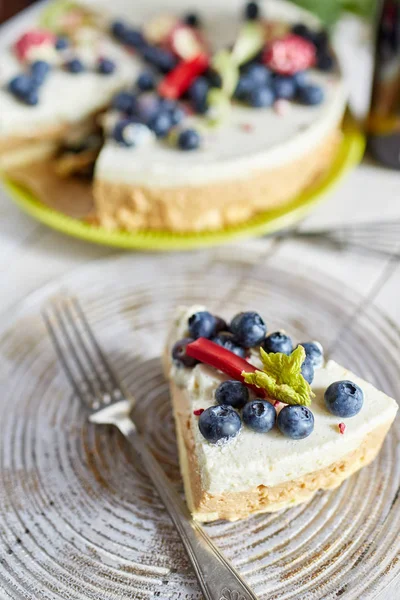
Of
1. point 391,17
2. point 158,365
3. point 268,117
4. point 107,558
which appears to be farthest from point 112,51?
point 107,558

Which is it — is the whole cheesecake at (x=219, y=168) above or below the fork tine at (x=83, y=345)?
above

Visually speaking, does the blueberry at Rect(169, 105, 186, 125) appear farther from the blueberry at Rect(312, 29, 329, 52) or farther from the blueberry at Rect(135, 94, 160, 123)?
the blueberry at Rect(312, 29, 329, 52)

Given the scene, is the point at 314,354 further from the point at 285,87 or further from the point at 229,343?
the point at 285,87

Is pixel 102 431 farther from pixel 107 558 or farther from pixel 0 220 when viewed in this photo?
pixel 0 220

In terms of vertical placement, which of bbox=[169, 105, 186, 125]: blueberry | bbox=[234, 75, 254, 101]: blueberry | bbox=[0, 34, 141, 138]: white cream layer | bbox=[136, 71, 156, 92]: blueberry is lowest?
bbox=[0, 34, 141, 138]: white cream layer

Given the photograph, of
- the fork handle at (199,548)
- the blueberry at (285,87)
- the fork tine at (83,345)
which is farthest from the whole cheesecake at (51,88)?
the fork handle at (199,548)

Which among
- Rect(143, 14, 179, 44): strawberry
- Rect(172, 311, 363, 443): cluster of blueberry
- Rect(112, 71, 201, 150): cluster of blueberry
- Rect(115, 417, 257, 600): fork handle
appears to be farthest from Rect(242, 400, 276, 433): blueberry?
Rect(143, 14, 179, 44): strawberry

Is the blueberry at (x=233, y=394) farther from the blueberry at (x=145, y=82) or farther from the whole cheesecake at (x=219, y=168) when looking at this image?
the blueberry at (x=145, y=82)
